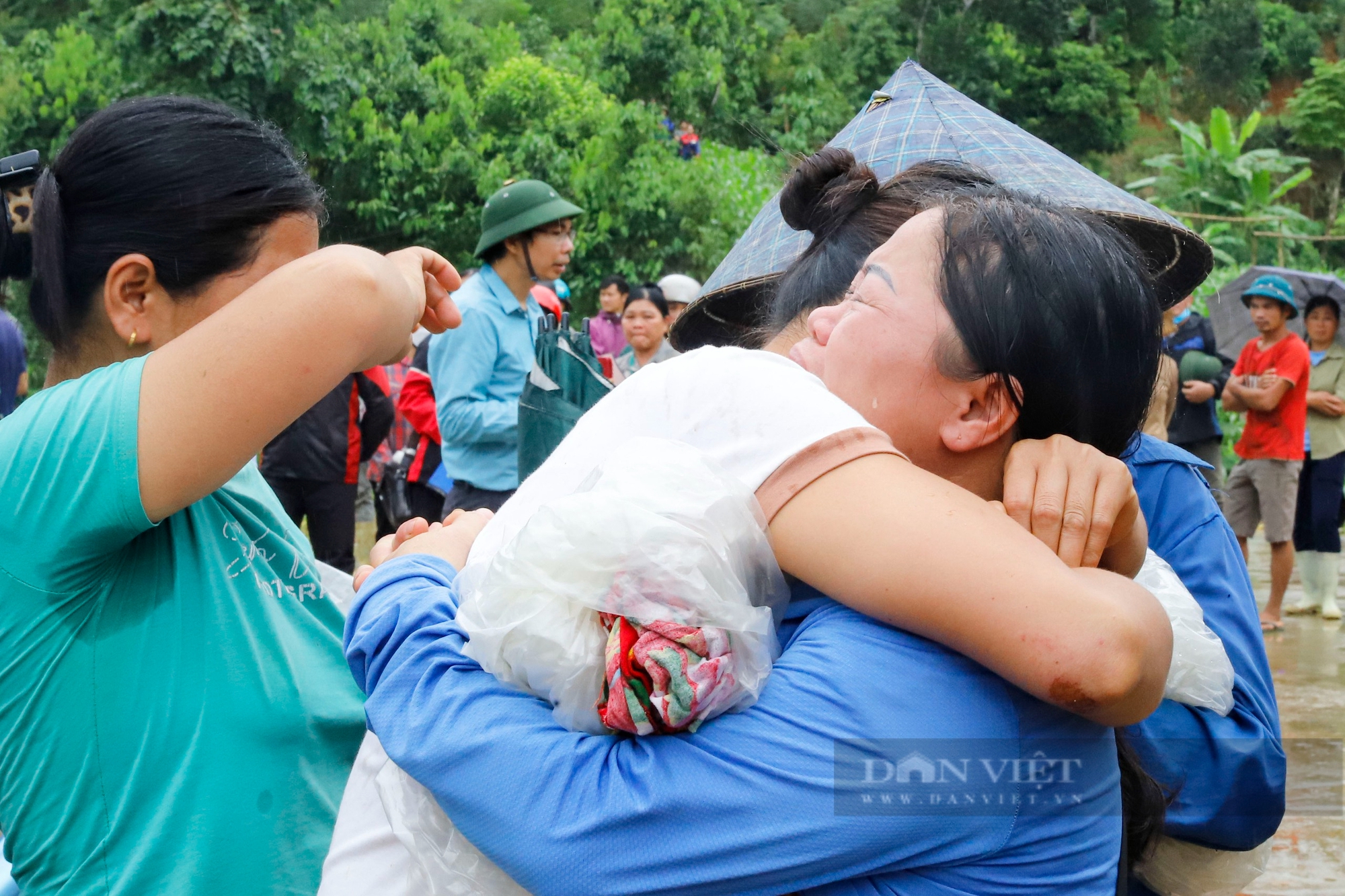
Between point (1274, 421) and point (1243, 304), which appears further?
point (1243, 304)

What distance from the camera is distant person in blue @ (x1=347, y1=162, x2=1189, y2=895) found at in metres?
0.93

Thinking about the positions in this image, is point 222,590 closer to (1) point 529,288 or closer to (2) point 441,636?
(2) point 441,636

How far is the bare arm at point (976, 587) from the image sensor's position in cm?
91

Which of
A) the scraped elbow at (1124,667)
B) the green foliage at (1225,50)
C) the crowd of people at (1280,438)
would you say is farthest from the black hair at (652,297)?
the green foliage at (1225,50)

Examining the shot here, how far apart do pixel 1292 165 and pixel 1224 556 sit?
29930 millimetres

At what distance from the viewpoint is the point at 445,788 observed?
3.20 ft

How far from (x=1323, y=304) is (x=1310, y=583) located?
2060 millimetres

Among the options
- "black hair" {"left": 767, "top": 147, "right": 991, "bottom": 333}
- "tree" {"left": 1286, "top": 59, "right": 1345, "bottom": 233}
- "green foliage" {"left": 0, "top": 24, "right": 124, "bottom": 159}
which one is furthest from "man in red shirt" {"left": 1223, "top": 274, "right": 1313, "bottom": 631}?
"tree" {"left": 1286, "top": 59, "right": 1345, "bottom": 233}

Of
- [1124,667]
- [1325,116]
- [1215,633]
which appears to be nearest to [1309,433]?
[1215,633]

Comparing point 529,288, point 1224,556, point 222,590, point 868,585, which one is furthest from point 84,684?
point 529,288

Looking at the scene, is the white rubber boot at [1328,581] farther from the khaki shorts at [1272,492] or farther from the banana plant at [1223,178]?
the banana plant at [1223,178]

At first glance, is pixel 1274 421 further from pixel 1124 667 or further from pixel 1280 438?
pixel 1124 667

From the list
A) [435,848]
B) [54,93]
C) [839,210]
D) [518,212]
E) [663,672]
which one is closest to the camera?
[663,672]

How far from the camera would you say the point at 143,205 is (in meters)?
1.44
